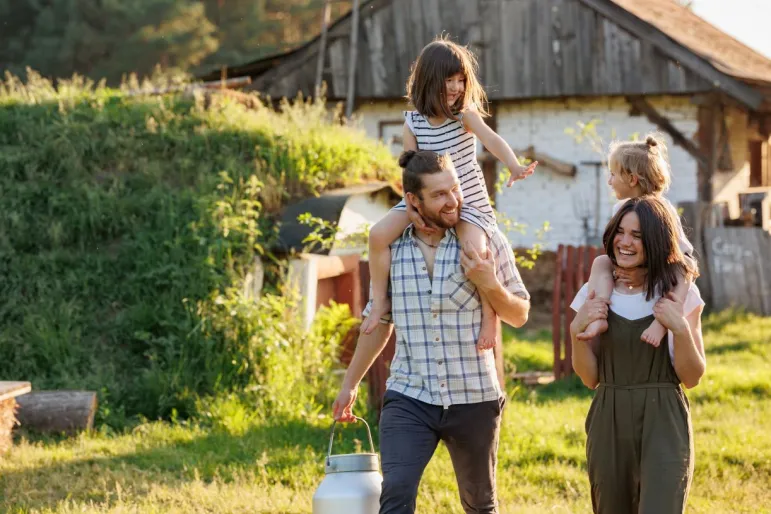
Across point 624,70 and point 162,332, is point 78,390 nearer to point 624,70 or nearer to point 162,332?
point 162,332

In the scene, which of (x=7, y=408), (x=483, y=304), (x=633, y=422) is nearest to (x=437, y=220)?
(x=483, y=304)

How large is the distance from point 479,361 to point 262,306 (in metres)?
4.85

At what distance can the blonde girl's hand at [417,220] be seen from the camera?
3.87 meters

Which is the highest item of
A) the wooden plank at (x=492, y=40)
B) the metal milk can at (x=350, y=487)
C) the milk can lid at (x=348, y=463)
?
the wooden plank at (x=492, y=40)

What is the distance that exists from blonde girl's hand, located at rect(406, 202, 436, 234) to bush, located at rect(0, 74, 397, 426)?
454 cm

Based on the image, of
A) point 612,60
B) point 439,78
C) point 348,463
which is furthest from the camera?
point 612,60

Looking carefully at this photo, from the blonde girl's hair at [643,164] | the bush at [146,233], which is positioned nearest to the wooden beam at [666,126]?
the bush at [146,233]

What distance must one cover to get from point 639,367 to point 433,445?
0.82 metres

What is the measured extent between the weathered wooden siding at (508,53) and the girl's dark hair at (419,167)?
12.7 metres

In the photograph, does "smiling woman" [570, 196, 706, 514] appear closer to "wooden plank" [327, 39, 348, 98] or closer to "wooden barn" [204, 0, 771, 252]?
"wooden barn" [204, 0, 771, 252]

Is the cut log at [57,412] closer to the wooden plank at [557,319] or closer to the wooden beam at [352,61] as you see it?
the wooden plank at [557,319]

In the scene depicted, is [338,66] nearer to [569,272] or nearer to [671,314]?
[569,272]

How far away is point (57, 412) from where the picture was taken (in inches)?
298

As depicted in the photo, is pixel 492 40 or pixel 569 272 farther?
pixel 492 40
